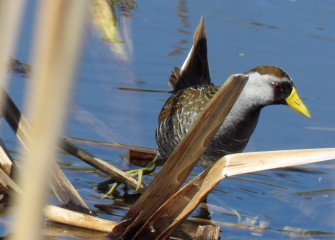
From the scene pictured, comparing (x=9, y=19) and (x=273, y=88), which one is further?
(x=273, y=88)

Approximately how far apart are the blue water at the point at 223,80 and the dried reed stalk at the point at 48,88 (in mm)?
2461

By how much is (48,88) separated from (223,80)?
4.21 m

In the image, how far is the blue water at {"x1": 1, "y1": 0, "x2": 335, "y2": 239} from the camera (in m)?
3.78

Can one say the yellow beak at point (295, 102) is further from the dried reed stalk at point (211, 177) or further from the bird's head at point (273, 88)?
the dried reed stalk at point (211, 177)

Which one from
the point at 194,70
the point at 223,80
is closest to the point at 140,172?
the point at 194,70

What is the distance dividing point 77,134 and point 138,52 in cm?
104

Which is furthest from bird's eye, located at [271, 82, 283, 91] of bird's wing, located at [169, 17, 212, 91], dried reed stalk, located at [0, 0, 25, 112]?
dried reed stalk, located at [0, 0, 25, 112]

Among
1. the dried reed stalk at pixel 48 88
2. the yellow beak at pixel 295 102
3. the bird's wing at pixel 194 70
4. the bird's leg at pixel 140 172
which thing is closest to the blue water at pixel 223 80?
the bird's leg at pixel 140 172

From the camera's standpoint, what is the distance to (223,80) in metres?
5.09

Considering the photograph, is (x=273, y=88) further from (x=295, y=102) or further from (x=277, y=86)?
(x=295, y=102)

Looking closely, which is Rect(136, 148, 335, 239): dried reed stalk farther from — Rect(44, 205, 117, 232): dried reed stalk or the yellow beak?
the yellow beak

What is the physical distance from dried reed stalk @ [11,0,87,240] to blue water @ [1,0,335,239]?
2.46 m

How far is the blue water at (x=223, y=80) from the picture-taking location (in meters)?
3.78

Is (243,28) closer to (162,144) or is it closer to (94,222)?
(162,144)
